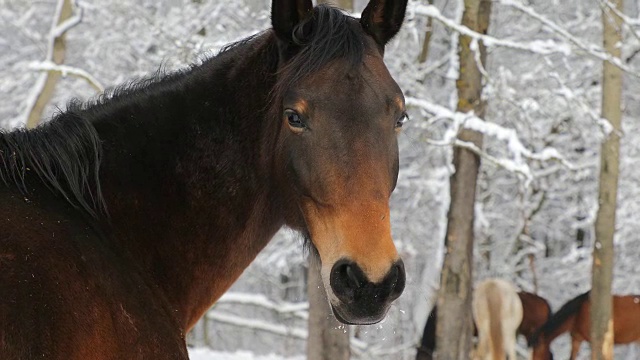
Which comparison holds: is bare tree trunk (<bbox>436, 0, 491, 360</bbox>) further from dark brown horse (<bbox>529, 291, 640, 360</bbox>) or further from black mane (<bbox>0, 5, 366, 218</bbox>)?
black mane (<bbox>0, 5, 366, 218</bbox>)

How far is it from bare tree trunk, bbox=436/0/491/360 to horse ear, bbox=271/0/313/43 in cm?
553

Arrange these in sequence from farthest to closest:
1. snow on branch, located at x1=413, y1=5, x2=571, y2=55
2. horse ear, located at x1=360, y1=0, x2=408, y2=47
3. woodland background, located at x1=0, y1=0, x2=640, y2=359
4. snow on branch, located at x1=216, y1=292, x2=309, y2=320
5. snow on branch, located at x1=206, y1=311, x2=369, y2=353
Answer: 1. snow on branch, located at x1=206, y1=311, x2=369, y2=353
2. snow on branch, located at x1=216, y1=292, x2=309, y2=320
3. woodland background, located at x1=0, y1=0, x2=640, y2=359
4. snow on branch, located at x1=413, y1=5, x2=571, y2=55
5. horse ear, located at x1=360, y1=0, x2=408, y2=47

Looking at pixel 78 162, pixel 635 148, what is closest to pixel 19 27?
pixel 635 148

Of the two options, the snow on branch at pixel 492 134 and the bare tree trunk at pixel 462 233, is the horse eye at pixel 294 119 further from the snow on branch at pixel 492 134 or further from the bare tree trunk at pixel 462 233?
the bare tree trunk at pixel 462 233

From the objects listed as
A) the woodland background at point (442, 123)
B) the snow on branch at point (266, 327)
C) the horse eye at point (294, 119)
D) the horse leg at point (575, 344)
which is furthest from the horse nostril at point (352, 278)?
the snow on branch at point (266, 327)

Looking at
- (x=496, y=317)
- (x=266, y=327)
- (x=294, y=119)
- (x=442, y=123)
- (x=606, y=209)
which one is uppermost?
(x=294, y=119)

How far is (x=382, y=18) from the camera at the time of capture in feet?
9.32

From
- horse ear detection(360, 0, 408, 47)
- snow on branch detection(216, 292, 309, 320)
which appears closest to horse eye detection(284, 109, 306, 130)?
horse ear detection(360, 0, 408, 47)

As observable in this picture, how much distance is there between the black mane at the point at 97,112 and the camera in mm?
2395

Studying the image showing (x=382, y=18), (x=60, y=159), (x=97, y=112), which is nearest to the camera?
(x=60, y=159)

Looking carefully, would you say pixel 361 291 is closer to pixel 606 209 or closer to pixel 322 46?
pixel 322 46

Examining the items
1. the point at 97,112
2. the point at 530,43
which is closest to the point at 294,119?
the point at 97,112

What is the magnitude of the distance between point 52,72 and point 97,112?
847 centimetres

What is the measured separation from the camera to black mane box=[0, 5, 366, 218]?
7.86ft
